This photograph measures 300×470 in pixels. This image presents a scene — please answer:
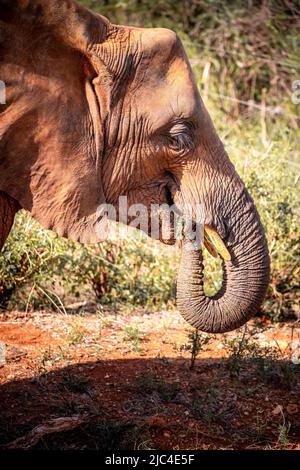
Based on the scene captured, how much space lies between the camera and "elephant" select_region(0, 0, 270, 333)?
12.0 feet

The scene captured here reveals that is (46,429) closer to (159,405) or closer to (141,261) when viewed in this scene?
(159,405)

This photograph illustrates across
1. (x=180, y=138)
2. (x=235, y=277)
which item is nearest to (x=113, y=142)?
(x=180, y=138)

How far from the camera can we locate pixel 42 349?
5.16m

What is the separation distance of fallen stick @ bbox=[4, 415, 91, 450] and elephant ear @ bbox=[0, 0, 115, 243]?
91cm

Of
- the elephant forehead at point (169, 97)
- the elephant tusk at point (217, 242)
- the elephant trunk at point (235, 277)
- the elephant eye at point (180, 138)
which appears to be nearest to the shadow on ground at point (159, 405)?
the elephant trunk at point (235, 277)

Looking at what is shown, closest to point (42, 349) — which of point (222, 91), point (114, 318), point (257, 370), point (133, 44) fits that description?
point (114, 318)

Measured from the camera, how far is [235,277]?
3980 millimetres

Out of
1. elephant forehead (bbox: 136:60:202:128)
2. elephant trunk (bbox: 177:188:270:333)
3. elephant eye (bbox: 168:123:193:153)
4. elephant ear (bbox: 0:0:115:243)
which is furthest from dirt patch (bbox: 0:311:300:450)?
elephant forehead (bbox: 136:60:202:128)

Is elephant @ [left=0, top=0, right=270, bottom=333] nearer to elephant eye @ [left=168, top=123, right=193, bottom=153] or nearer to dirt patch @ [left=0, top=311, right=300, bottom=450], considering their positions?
elephant eye @ [left=168, top=123, right=193, bottom=153]

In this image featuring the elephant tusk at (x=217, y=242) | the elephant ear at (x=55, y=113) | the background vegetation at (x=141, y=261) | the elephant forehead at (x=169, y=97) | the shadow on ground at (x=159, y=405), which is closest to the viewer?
the elephant ear at (x=55, y=113)

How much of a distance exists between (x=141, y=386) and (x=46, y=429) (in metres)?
0.75

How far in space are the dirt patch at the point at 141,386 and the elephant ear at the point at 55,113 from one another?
→ 1.00 meters

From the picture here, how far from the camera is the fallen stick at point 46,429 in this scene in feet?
13.0

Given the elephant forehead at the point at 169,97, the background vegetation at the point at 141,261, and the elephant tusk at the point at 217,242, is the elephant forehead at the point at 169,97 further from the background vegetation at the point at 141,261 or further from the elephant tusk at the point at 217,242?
the background vegetation at the point at 141,261
